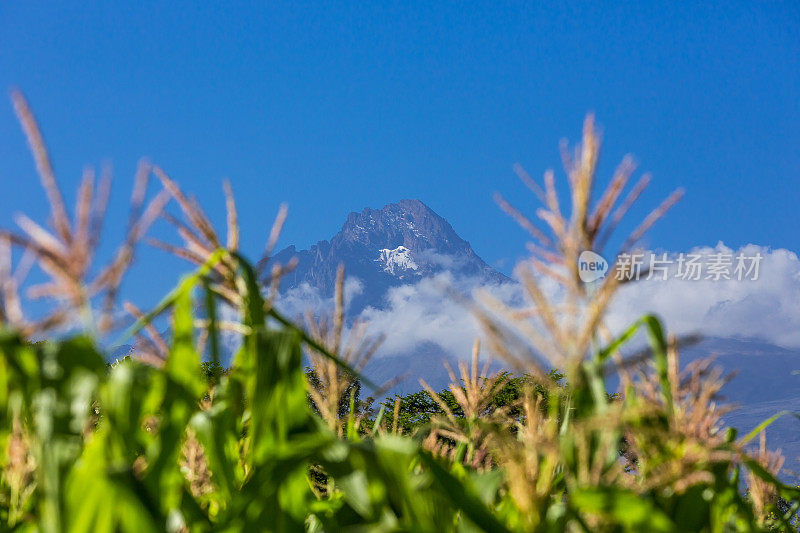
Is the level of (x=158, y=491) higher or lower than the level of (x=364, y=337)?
lower

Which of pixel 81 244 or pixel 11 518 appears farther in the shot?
pixel 11 518

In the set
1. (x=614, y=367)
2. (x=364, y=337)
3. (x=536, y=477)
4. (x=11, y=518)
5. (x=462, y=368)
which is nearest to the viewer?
(x=536, y=477)

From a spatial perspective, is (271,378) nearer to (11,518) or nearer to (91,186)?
(91,186)

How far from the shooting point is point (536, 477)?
1311mm

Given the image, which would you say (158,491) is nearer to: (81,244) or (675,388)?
(81,244)

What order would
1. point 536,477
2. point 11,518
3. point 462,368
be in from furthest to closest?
1. point 462,368
2. point 11,518
3. point 536,477

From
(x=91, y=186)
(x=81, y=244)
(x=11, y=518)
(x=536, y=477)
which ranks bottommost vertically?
(x=11, y=518)

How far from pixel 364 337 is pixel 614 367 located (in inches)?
50.8

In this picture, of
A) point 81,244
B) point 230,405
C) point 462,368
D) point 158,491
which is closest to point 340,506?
point 230,405
